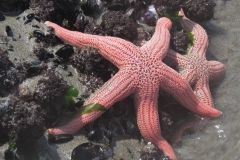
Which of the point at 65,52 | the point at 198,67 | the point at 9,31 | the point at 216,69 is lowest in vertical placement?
the point at 216,69

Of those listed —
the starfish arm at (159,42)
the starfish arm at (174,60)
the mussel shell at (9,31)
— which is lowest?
the starfish arm at (174,60)

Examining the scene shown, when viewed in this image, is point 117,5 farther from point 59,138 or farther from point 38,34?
point 59,138

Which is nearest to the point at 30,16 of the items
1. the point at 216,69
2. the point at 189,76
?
the point at 189,76

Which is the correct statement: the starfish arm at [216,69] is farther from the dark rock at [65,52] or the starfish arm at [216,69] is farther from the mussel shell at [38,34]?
the mussel shell at [38,34]

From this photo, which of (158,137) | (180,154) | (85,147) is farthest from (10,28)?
(180,154)

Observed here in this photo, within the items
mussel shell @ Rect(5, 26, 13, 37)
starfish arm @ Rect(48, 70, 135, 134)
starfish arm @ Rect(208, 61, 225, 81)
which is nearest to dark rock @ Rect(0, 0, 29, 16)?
mussel shell @ Rect(5, 26, 13, 37)

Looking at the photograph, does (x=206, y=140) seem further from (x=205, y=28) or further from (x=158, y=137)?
(x=205, y=28)

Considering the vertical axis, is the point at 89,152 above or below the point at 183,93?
below

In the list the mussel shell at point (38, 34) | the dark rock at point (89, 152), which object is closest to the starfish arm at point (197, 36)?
the dark rock at point (89, 152)
